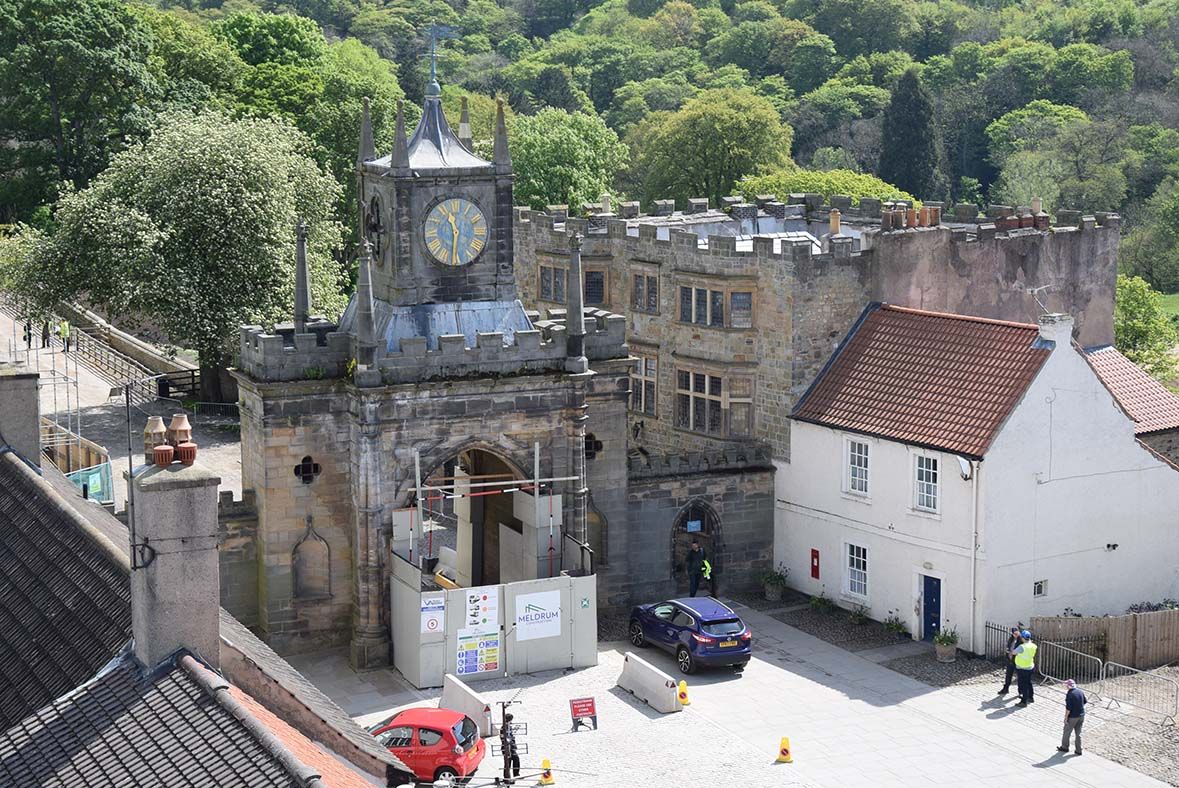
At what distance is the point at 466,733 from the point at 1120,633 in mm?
16041

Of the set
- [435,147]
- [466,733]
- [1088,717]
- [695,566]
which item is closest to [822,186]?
[695,566]

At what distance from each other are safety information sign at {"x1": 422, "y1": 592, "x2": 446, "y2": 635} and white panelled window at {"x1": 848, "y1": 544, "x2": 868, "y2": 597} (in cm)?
1107

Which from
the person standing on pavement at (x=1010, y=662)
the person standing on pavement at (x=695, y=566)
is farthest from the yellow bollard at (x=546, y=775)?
the person standing on pavement at (x=695, y=566)

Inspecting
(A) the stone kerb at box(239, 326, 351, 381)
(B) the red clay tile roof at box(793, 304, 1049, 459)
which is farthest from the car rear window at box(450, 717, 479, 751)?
(B) the red clay tile roof at box(793, 304, 1049, 459)

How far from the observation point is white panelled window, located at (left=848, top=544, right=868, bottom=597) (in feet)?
156

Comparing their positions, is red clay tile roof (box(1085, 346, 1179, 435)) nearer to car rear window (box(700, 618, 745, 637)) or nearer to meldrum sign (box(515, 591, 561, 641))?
car rear window (box(700, 618, 745, 637))

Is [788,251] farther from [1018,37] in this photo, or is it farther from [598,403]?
[1018,37]

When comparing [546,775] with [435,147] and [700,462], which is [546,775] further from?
[435,147]

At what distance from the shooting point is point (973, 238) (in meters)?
52.4

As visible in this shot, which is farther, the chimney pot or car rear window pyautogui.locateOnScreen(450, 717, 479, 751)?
car rear window pyautogui.locateOnScreen(450, 717, 479, 751)

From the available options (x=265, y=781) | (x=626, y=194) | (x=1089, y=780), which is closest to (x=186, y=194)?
(x=1089, y=780)

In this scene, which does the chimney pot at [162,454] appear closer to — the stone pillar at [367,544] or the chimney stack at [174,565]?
the chimney stack at [174,565]

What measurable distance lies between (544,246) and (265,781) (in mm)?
36619

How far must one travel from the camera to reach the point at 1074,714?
38.0 meters
